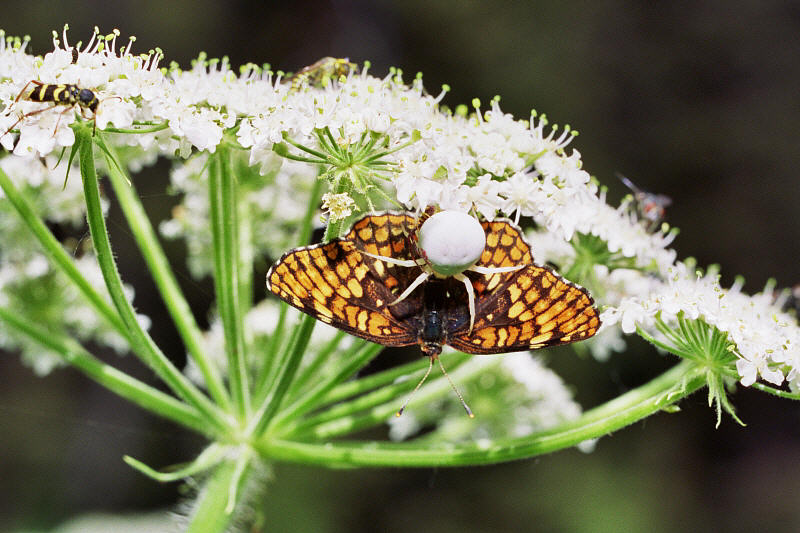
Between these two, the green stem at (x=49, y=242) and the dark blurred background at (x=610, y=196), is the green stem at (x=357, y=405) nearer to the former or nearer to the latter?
the green stem at (x=49, y=242)

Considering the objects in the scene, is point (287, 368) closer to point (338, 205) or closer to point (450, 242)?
point (338, 205)

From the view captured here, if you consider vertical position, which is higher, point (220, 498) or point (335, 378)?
point (335, 378)

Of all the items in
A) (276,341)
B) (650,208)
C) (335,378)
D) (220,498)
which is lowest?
(220,498)

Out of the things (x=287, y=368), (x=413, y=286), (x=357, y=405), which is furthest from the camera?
(x=357, y=405)

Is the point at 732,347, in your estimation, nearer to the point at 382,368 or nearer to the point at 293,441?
the point at 293,441

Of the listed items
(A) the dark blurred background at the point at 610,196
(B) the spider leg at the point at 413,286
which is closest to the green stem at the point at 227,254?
(B) the spider leg at the point at 413,286

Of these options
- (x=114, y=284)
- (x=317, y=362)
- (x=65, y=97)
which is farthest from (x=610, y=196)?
(x=65, y=97)

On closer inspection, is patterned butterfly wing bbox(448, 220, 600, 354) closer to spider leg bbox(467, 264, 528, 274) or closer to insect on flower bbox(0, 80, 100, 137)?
spider leg bbox(467, 264, 528, 274)

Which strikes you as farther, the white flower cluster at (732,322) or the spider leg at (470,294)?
the white flower cluster at (732,322)

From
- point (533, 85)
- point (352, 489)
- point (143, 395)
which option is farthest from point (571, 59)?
point (143, 395)
